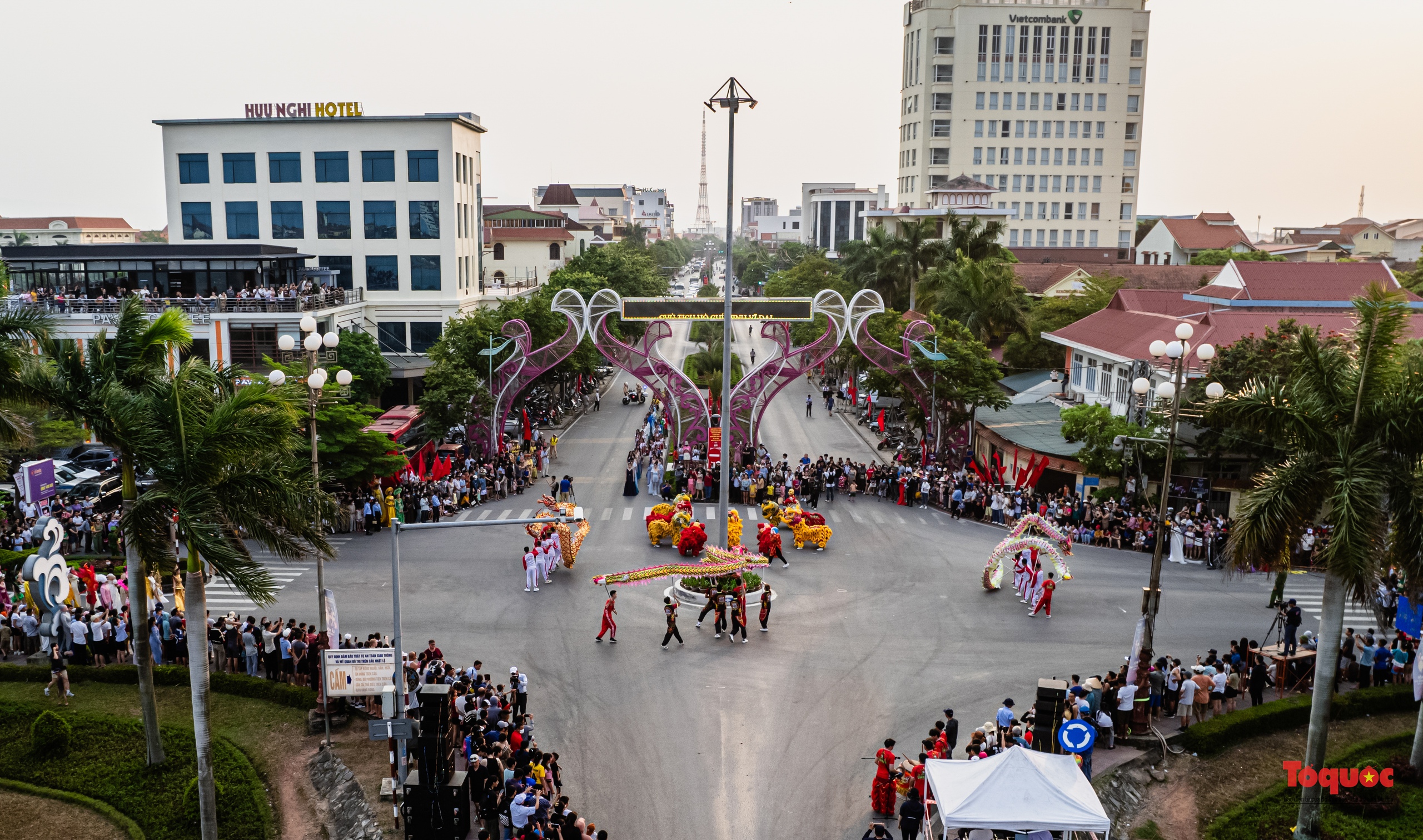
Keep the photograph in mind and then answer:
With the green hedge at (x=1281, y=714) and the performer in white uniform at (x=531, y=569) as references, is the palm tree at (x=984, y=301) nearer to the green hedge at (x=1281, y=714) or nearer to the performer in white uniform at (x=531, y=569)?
the performer in white uniform at (x=531, y=569)

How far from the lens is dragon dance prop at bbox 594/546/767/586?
79.0 ft

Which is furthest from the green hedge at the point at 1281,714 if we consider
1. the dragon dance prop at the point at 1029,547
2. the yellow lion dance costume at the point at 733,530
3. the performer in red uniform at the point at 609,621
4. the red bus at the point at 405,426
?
the red bus at the point at 405,426

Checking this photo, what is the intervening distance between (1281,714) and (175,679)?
69.4 feet

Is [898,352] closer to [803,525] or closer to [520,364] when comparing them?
[803,525]

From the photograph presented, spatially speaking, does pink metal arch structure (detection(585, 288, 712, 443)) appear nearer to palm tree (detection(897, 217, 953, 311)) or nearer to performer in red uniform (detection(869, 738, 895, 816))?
performer in red uniform (detection(869, 738, 895, 816))

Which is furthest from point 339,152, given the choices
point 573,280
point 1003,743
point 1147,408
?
point 1003,743

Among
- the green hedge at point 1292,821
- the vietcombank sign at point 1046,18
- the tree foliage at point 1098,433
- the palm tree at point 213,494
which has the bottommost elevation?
the green hedge at point 1292,821

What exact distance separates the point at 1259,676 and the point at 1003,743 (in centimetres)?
661

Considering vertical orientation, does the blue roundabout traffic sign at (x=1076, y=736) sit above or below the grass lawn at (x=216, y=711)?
above

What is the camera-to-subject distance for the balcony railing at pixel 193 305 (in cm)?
4512

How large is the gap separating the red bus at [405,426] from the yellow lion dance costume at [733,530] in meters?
14.1

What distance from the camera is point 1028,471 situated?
1420 inches

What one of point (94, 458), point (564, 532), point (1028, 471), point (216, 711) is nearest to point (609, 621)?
point (564, 532)

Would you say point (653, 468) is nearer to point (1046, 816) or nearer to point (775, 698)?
point (775, 698)
